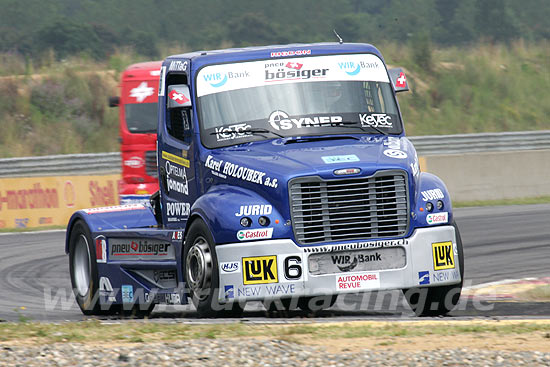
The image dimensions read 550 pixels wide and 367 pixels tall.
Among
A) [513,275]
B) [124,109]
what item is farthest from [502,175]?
[513,275]

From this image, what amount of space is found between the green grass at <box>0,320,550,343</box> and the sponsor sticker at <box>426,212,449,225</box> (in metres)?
Result: 1.25

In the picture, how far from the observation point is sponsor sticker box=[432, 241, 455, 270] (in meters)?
8.74

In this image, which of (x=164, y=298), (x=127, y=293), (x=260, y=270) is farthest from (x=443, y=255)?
(x=127, y=293)

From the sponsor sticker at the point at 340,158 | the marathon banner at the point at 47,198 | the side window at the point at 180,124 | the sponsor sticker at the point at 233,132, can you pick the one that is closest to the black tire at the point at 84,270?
the side window at the point at 180,124

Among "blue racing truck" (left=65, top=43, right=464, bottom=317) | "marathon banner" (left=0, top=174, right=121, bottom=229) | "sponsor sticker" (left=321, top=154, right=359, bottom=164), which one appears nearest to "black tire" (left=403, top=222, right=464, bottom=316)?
"blue racing truck" (left=65, top=43, right=464, bottom=317)

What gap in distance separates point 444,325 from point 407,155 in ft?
6.18

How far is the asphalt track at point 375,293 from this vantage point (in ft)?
31.7

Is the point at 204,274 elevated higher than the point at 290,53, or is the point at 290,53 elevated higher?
the point at 290,53

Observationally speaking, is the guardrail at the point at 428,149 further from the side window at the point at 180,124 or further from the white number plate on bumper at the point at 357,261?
the white number plate on bumper at the point at 357,261

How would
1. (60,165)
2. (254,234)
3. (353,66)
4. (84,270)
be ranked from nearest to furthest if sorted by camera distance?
1. (254,234)
2. (353,66)
3. (84,270)
4. (60,165)

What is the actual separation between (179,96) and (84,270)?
276cm

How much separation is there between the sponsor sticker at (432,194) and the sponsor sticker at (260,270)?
4.74 feet

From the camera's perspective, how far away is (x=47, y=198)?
68.9 ft

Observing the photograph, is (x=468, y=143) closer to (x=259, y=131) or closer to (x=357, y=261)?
(x=259, y=131)
